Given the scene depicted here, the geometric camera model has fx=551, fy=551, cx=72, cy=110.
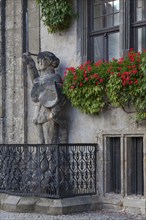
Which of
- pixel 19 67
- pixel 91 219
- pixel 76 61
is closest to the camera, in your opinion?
pixel 91 219

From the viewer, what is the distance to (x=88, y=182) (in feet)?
32.9

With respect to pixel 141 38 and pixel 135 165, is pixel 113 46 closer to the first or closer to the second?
pixel 141 38

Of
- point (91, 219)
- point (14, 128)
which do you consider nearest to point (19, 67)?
point (14, 128)

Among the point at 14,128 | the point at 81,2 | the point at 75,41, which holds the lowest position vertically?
the point at 14,128

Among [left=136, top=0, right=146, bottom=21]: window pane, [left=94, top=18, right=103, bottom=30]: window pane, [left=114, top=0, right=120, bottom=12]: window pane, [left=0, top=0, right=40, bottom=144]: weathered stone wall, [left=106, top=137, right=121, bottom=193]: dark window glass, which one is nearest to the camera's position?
[left=136, top=0, right=146, bottom=21]: window pane

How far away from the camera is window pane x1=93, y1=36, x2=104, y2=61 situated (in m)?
10.6

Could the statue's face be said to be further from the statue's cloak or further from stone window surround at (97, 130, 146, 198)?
stone window surround at (97, 130, 146, 198)

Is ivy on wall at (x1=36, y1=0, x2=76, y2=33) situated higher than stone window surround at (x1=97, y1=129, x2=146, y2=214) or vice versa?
ivy on wall at (x1=36, y1=0, x2=76, y2=33)

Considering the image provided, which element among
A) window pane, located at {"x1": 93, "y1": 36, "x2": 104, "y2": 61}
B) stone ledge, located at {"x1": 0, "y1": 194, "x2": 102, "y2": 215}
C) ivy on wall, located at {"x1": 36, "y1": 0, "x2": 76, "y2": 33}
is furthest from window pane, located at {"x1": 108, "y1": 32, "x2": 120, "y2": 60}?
stone ledge, located at {"x1": 0, "y1": 194, "x2": 102, "y2": 215}

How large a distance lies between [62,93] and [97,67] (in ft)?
3.15

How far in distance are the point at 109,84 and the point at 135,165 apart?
1511 mm

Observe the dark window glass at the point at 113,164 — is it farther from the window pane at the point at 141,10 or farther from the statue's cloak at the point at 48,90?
the window pane at the point at 141,10

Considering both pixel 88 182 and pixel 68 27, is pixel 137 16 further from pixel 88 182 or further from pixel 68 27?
pixel 88 182

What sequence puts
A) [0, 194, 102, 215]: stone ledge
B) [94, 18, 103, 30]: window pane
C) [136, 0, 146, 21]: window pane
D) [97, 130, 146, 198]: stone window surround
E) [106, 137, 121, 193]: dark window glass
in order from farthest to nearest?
Result: [94, 18, 103, 30]: window pane, [106, 137, 121, 193]: dark window glass, [136, 0, 146, 21]: window pane, [97, 130, 146, 198]: stone window surround, [0, 194, 102, 215]: stone ledge
